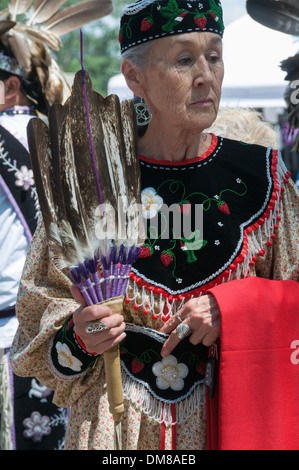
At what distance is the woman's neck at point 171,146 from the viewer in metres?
2.23

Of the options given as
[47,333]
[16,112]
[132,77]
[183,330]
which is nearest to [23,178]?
[16,112]

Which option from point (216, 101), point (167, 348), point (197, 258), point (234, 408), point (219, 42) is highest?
point (219, 42)

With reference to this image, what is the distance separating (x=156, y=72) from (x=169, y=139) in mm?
219

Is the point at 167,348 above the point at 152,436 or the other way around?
above

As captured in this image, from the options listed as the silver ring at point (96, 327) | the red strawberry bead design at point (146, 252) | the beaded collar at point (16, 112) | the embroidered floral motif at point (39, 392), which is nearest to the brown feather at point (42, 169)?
the silver ring at point (96, 327)

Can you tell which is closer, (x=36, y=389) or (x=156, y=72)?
(x=156, y=72)

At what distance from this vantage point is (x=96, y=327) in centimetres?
187

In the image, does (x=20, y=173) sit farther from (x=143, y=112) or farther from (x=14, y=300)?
(x=143, y=112)

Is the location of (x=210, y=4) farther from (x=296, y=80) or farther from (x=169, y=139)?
(x=296, y=80)

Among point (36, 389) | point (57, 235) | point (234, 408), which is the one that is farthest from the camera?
point (36, 389)

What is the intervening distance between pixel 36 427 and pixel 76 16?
233 centimetres

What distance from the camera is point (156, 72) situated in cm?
214

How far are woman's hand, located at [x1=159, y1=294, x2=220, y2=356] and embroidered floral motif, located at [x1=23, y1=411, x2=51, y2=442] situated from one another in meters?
1.76
